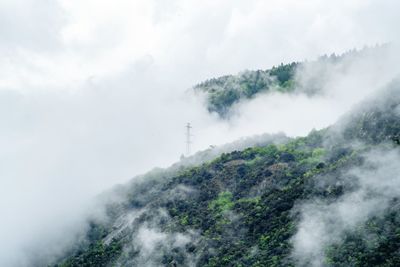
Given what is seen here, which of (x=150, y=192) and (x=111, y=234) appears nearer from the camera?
(x=111, y=234)

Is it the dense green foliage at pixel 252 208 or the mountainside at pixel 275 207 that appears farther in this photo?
the mountainside at pixel 275 207

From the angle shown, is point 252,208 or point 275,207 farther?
point 252,208

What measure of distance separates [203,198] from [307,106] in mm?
73318

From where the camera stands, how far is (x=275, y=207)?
99688mm

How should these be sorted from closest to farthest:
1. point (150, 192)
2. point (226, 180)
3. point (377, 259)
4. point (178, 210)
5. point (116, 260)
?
point (377, 259) < point (116, 260) < point (178, 210) < point (226, 180) < point (150, 192)

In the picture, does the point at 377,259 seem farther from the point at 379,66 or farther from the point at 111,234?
the point at 379,66

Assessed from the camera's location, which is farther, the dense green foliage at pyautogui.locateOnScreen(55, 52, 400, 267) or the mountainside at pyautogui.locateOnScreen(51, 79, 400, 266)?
the mountainside at pyautogui.locateOnScreen(51, 79, 400, 266)

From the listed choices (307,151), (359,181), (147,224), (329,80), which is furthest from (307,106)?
(359,181)

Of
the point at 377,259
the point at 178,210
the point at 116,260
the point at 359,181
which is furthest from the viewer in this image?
the point at 178,210

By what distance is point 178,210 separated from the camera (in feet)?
387

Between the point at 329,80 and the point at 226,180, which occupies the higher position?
the point at 329,80

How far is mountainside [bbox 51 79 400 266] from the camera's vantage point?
82000 mm

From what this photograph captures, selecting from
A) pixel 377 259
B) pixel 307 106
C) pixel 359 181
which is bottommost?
pixel 377 259

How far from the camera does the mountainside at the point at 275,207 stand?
269ft
